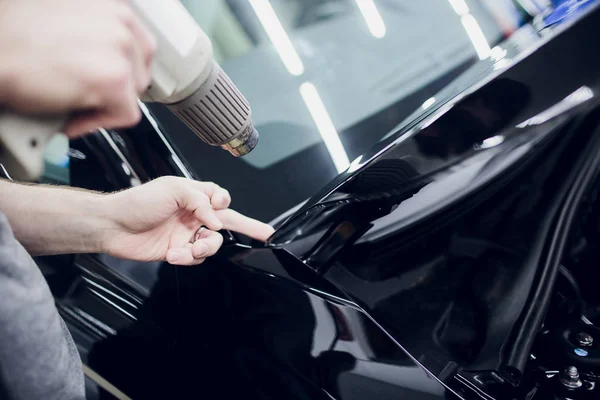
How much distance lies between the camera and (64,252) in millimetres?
710

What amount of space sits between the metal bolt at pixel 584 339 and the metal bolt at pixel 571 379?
3cm

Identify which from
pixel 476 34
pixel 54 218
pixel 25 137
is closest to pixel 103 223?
pixel 54 218

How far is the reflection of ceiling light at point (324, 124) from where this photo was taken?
0.80 meters

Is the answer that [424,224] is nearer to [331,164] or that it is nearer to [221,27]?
[331,164]

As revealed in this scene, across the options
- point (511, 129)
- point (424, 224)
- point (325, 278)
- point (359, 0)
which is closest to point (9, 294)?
point (325, 278)

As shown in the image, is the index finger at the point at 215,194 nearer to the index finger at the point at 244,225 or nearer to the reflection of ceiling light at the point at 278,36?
the index finger at the point at 244,225

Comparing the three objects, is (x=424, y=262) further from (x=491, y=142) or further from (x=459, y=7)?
(x=459, y=7)

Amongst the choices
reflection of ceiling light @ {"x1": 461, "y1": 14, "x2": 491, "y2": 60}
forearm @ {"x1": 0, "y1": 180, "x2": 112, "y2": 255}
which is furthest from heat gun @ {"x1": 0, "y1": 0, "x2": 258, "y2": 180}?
reflection of ceiling light @ {"x1": 461, "y1": 14, "x2": 491, "y2": 60}

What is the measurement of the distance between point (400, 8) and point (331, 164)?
35 centimetres

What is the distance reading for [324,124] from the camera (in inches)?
32.0

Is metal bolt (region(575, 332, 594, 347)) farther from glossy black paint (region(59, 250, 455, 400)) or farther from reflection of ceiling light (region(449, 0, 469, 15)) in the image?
reflection of ceiling light (region(449, 0, 469, 15))

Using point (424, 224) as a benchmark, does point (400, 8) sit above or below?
above

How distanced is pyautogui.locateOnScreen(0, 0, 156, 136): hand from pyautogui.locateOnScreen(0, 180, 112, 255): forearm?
0.36m

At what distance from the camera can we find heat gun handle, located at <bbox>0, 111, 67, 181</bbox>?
1.22 ft
